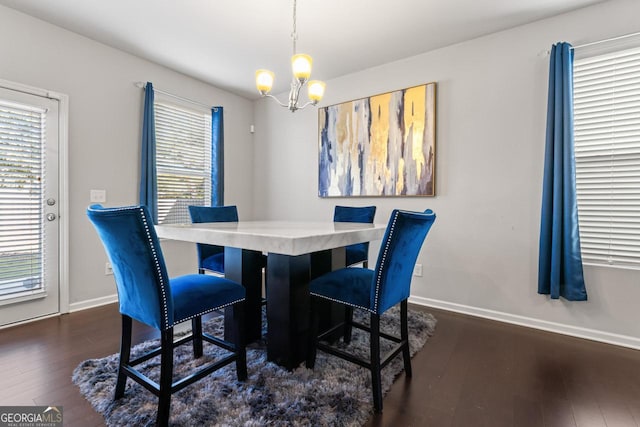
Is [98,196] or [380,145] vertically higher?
[380,145]

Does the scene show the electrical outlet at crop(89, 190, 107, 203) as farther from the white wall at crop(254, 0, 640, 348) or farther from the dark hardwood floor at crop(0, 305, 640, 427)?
the white wall at crop(254, 0, 640, 348)

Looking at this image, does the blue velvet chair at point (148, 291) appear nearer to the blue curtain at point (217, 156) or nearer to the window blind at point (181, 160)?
the window blind at point (181, 160)

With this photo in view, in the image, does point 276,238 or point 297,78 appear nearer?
point 276,238

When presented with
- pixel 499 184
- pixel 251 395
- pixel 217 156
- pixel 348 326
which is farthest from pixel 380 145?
pixel 251 395

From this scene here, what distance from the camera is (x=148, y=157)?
129 inches

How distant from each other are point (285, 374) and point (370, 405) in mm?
516

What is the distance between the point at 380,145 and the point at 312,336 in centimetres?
230

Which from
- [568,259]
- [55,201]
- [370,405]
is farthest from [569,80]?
[55,201]

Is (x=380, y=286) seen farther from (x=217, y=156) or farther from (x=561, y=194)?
(x=217, y=156)

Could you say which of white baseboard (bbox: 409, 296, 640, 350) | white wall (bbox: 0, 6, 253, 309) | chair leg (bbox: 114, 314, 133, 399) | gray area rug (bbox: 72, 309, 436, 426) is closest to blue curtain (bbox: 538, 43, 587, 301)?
white baseboard (bbox: 409, 296, 640, 350)

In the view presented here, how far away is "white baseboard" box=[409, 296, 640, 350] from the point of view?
2.28 m

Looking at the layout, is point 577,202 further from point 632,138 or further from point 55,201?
point 55,201

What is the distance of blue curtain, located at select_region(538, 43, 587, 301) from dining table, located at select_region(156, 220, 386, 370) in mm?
1521

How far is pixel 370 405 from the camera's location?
1.50 m
